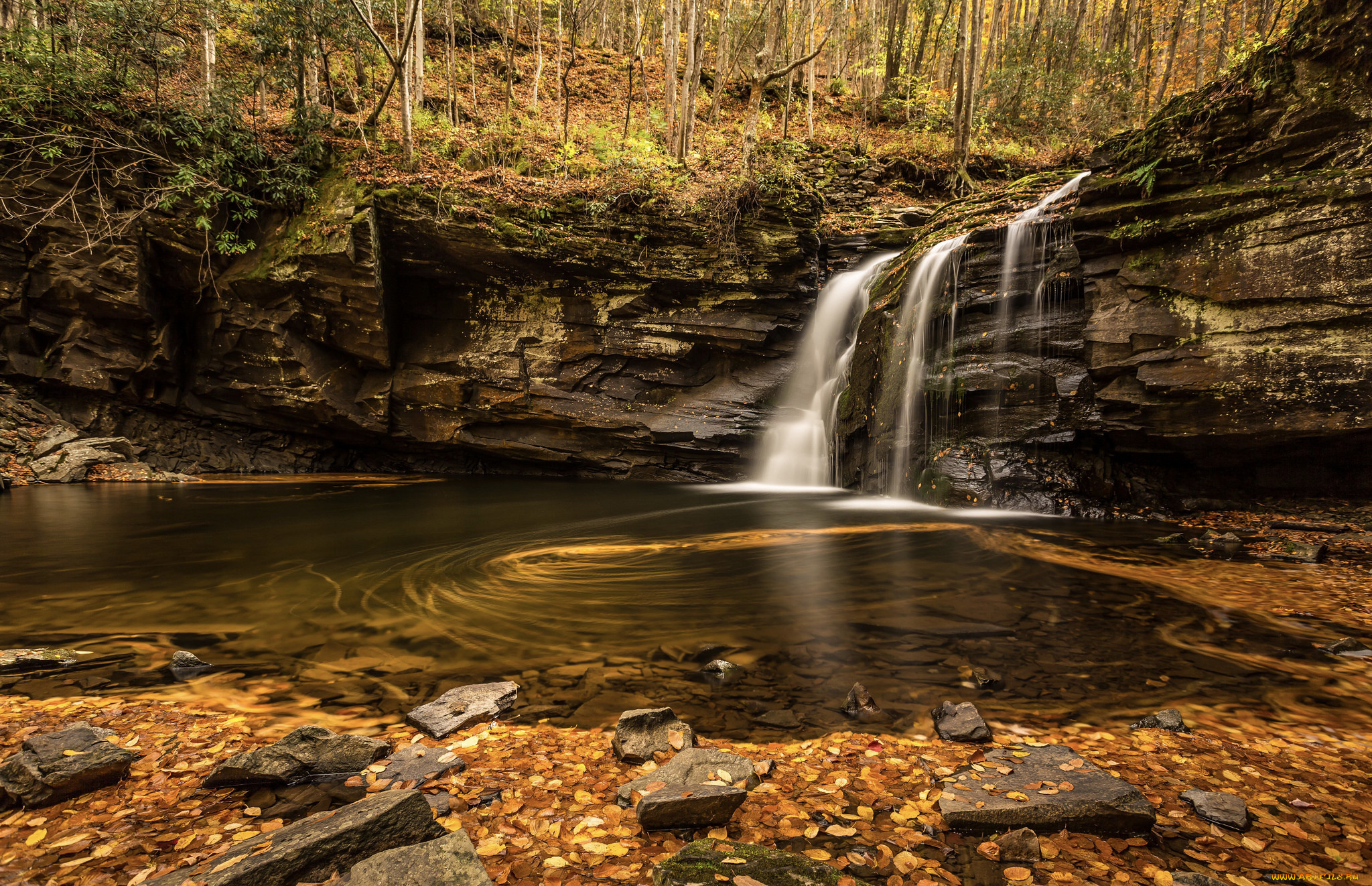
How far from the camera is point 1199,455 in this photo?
28.3ft

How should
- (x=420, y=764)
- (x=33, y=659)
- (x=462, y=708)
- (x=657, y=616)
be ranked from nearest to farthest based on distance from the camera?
(x=420, y=764)
(x=462, y=708)
(x=33, y=659)
(x=657, y=616)

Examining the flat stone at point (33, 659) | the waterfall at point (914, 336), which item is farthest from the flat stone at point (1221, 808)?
the waterfall at point (914, 336)

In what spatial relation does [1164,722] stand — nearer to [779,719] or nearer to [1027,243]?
[779,719]

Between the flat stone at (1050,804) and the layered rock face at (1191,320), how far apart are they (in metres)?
8.31

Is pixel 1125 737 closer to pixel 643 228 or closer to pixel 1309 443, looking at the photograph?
pixel 1309 443

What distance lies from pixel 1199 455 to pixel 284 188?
18.5 meters

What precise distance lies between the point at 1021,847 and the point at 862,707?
120cm

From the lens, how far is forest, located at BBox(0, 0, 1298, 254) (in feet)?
40.5

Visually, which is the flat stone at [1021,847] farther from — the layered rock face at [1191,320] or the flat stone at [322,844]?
the layered rock face at [1191,320]

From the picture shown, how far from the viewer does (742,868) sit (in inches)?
61.8

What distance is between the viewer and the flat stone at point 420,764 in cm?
221

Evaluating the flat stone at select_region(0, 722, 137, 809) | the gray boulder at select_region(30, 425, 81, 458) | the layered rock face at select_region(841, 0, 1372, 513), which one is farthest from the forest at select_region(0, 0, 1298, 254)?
→ the flat stone at select_region(0, 722, 137, 809)

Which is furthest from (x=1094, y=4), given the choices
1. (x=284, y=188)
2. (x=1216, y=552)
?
(x=284, y=188)

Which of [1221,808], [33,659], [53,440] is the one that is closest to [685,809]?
[1221,808]
